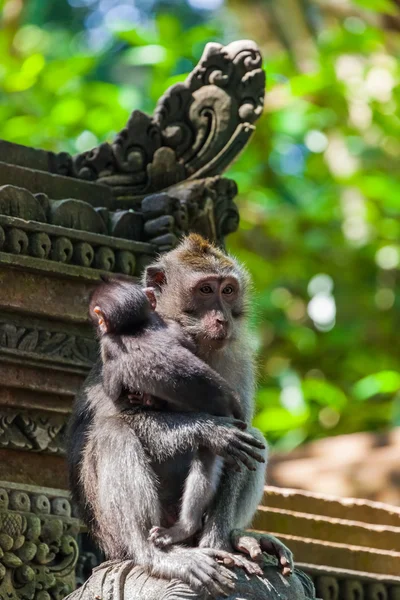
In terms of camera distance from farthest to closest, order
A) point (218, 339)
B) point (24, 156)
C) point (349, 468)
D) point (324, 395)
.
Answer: point (324, 395) → point (349, 468) → point (24, 156) → point (218, 339)

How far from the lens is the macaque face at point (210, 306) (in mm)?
5398

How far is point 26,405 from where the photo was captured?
20.0 ft

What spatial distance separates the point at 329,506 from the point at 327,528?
0.66 meters

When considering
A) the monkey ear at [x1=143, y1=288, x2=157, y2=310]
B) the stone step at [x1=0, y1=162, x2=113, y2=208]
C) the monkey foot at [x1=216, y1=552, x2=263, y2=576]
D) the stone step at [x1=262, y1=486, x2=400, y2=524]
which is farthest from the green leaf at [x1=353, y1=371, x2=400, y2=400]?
the monkey foot at [x1=216, y1=552, x2=263, y2=576]

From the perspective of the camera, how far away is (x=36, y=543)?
5980 mm

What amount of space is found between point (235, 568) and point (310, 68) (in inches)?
435

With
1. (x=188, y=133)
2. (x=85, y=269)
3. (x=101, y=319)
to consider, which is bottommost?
(x=101, y=319)

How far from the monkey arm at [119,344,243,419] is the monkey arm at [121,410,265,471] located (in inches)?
2.6

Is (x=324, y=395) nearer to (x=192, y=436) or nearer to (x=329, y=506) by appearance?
(x=329, y=506)

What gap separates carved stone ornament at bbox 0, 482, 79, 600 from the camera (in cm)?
584

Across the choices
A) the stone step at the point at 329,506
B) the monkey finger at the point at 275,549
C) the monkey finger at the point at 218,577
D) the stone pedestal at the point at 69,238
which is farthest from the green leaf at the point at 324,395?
the monkey finger at the point at 218,577

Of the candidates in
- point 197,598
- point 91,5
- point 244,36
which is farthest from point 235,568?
point 91,5

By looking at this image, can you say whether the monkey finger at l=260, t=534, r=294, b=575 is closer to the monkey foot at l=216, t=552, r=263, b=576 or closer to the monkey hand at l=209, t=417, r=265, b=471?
the monkey foot at l=216, t=552, r=263, b=576

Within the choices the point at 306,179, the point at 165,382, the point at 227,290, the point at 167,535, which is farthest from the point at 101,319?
Result: the point at 306,179
